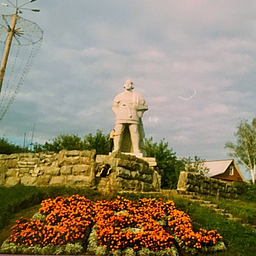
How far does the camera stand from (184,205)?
28.6 feet

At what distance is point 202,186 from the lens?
482 inches

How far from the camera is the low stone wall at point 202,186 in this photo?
11.1m

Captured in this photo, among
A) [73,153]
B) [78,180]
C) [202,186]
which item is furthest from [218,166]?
[78,180]

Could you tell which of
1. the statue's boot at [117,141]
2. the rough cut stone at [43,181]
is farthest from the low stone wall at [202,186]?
the rough cut stone at [43,181]

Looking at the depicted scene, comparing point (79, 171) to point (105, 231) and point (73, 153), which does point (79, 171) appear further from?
point (105, 231)

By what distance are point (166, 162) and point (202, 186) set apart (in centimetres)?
1261

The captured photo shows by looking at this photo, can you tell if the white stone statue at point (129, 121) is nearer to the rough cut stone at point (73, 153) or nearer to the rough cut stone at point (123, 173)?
the rough cut stone at point (123, 173)

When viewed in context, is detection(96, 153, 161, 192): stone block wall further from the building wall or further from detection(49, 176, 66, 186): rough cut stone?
the building wall

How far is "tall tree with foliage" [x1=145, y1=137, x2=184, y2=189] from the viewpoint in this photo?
23172 millimetres

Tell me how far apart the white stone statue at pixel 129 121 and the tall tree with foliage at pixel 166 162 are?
1038cm

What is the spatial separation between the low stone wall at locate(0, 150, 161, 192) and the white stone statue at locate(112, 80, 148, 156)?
1.48 m

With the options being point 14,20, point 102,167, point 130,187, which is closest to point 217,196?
point 130,187

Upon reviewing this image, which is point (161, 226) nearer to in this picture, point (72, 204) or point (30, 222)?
point (72, 204)

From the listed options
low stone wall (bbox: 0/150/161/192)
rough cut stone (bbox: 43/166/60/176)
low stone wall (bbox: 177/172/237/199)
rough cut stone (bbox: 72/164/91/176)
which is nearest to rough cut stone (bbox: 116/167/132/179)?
low stone wall (bbox: 0/150/161/192)
